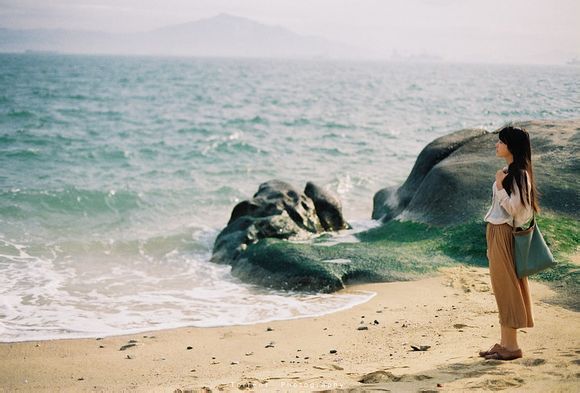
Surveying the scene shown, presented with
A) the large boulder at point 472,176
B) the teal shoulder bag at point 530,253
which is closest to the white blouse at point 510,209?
the teal shoulder bag at point 530,253

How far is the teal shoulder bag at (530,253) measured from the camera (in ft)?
18.7

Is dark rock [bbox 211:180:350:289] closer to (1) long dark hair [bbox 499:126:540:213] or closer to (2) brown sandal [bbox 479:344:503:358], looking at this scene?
(2) brown sandal [bbox 479:344:503:358]

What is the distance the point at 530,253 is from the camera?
572cm

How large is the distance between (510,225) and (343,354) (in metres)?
2.19

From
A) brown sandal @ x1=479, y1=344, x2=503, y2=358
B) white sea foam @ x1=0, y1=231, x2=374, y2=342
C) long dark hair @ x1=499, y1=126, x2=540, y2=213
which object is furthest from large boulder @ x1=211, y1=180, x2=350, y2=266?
long dark hair @ x1=499, y1=126, x2=540, y2=213

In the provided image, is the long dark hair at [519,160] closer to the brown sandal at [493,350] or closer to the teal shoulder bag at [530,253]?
the teal shoulder bag at [530,253]

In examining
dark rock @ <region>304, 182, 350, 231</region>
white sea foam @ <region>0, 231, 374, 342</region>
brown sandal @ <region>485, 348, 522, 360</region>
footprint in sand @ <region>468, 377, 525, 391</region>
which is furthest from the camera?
dark rock @ <region>304, 182, 350, 231</region>

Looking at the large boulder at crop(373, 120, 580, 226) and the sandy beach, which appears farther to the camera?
the large boulder at crop(373, 120, 580, 226)

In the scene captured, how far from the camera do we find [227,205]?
18484mm

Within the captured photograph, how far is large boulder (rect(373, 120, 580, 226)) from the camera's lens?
11.4 m

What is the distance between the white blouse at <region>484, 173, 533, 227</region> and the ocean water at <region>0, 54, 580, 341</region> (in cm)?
342

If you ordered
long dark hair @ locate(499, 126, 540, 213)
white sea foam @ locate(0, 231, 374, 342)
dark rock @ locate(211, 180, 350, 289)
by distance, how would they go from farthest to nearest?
1. dark rock @ locate(211, 180, 350, 289)
2. white sea foam @ locate(0, 231, 374, 342)
3. long dark hair @ locate(499, 126, 540, 213)

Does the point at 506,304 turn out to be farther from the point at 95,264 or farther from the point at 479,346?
the point at 95,264

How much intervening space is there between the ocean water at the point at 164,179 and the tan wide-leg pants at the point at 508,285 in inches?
126
